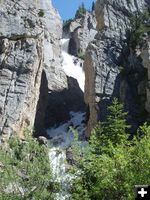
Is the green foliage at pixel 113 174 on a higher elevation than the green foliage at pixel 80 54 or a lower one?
lower

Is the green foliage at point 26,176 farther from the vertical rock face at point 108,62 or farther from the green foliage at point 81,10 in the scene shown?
the green foliage at point 81,10

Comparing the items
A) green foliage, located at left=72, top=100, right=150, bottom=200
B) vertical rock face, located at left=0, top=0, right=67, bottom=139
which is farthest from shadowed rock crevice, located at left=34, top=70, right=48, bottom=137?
green foliage, located at left=72, top=100, right=150, bottom=200

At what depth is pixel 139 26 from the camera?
6475 cm

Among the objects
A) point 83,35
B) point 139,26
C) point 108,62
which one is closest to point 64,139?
point 108,62

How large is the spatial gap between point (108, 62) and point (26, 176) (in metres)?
41.0

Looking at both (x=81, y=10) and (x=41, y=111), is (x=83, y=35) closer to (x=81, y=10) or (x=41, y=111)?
(x=81, y=10)

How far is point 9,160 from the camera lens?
2314 centimetres

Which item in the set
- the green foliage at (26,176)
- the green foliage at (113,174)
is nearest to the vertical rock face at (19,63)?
the green foliage at (26,176)

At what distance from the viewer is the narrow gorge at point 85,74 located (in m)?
56.6

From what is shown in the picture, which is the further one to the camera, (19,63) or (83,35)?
(83,35)

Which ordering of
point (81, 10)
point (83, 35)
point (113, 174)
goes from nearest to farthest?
point (113, 174), point (83, 35), point (81, 10)

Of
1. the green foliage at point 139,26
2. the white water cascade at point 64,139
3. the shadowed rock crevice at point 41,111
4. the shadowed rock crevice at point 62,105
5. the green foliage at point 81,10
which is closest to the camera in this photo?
the white water cascade at point 64,139

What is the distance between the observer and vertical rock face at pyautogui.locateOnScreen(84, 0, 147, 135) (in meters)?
59.3

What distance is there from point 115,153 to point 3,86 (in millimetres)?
35843
